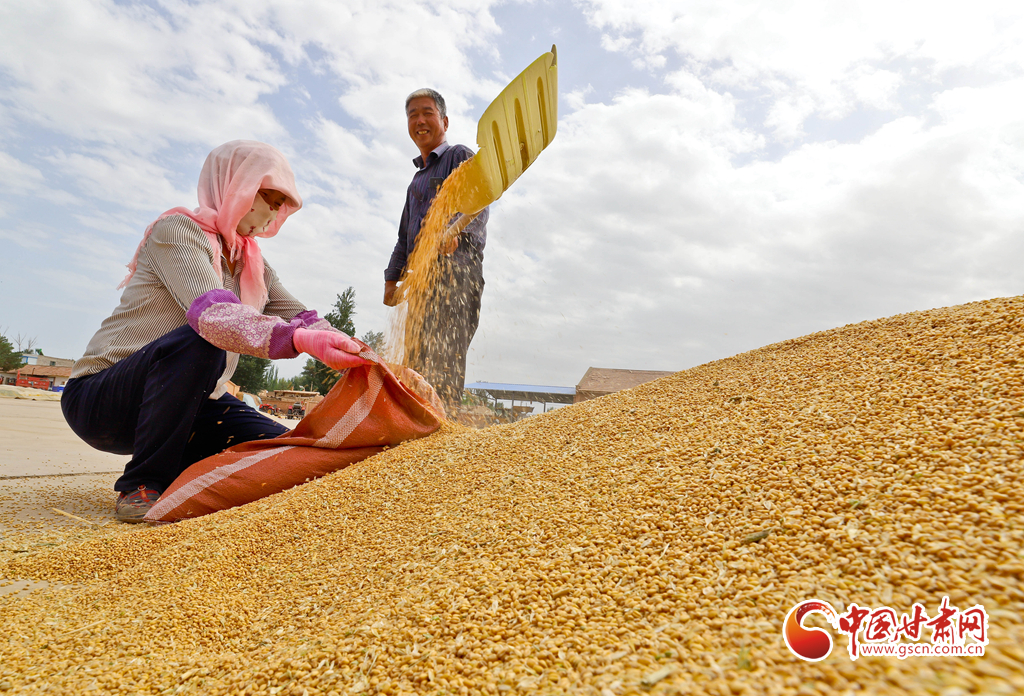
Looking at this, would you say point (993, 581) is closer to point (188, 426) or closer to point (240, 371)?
point (188, 426)

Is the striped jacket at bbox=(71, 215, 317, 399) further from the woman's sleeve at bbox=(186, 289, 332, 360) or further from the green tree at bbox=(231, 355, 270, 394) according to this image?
the green tree at bbox=(231, 355, 270, 394)

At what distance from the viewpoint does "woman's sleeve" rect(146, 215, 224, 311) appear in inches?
86.1

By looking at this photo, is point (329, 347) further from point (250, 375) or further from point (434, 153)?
point (250, 375)

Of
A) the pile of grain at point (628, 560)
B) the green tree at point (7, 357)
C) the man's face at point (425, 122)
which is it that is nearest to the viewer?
the pile of grain at point (628, 560)

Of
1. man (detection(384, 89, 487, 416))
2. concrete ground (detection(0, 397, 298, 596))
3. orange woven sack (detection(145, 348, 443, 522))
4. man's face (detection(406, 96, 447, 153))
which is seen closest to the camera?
concrete ground (detection(0, 397, 298, 596))

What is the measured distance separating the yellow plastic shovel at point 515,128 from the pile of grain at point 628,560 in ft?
5.36

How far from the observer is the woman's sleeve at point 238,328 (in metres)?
2.05

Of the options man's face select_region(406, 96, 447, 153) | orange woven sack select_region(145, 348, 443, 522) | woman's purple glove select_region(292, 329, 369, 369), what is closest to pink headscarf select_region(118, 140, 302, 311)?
woman's purple glove select_region(292, 329, 369, 369)

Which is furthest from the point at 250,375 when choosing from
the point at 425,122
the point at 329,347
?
the point at 329,347

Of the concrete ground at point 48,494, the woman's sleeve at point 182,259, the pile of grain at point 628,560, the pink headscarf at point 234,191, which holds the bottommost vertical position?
the concrete ground at point 48,494

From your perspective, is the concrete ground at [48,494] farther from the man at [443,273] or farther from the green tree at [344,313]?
the green tree at [344,313]

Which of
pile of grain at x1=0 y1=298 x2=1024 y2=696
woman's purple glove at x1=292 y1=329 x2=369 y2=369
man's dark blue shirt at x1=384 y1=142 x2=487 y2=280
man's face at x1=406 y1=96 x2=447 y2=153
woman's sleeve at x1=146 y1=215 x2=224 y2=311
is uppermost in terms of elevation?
man's face at x1=406 y1=96 x2=447 y2=153

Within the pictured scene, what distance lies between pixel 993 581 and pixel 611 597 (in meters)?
0.46

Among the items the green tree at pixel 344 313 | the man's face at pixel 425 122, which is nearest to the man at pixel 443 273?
the man's face at pixel 425 122
